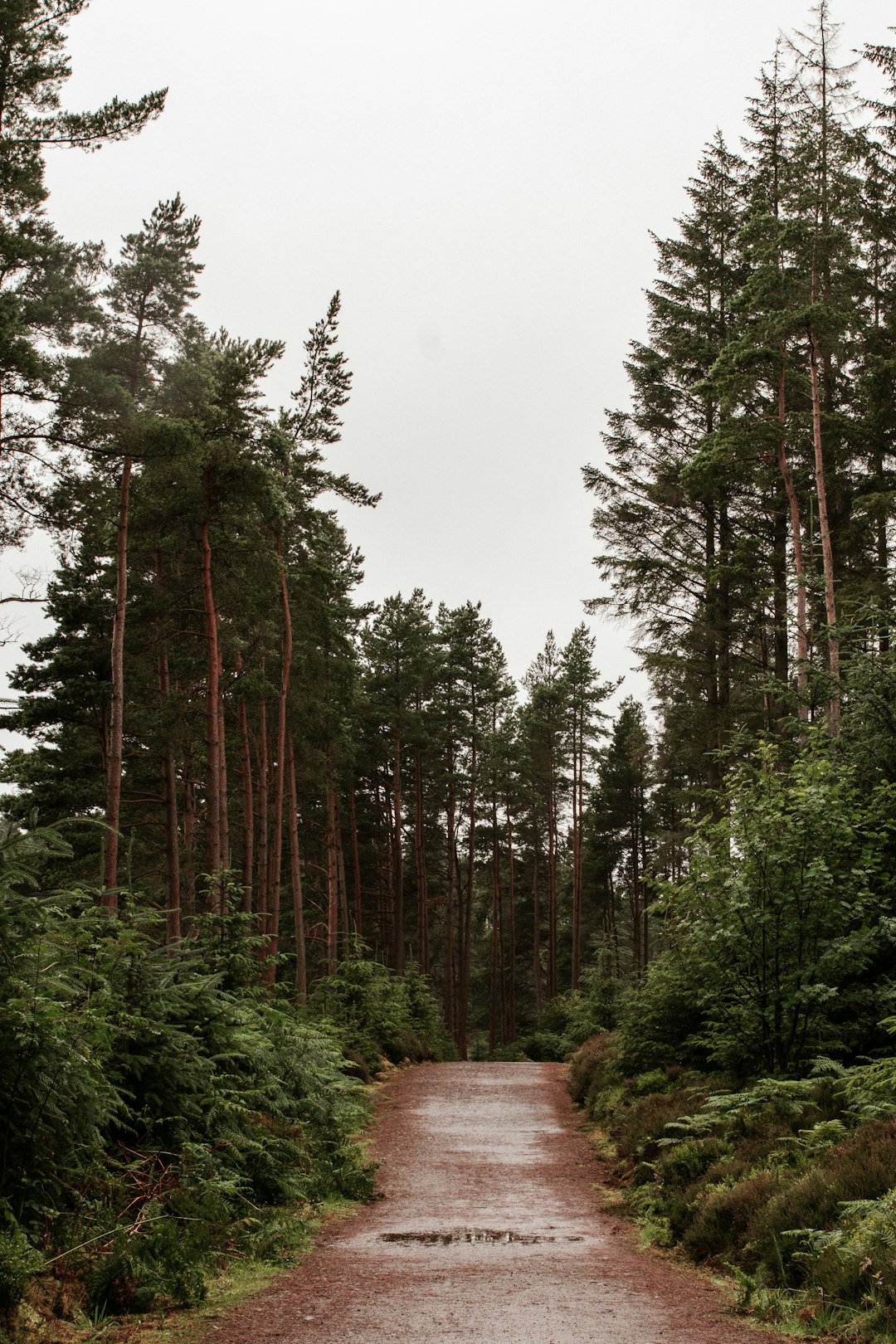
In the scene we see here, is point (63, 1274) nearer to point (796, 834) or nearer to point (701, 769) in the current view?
point (796, 834)

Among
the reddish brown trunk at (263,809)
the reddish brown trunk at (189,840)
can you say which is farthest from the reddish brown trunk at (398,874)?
the reddish brown trunk at (189,840)

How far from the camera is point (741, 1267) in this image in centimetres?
673

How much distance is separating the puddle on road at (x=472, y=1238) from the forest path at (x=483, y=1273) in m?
0.02

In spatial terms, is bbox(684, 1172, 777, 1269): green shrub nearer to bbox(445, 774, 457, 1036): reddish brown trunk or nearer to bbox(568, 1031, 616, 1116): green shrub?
bbox(568, 1031, 616, 1116): green shrub

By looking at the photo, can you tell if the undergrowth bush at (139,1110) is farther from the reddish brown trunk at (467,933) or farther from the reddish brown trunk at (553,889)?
the reddish brown trunk at (553,889)

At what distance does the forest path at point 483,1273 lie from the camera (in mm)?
5578

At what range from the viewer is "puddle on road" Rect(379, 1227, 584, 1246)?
→ 312 inches

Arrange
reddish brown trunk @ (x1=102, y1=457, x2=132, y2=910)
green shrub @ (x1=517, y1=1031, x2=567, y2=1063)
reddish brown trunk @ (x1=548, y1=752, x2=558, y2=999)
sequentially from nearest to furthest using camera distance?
1. reddish brown trunk @ (x1=102, y1=457, x2=132, y2=910)
2. green shrub @ (x1=517, y1=1031, x2=567, y2=1063)
3. reddish brown trunk @ (x1=548, y1=752, x2=558, y2=999)

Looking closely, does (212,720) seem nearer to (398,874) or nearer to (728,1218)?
(728,1218)

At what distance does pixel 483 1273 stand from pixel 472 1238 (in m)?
1.19

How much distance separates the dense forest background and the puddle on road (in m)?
1.11

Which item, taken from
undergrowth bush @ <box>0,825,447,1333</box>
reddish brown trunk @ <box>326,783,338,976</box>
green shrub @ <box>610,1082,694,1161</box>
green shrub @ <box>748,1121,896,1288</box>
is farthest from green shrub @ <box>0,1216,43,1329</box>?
reddish brown trunk @ <box>326,783,338,976</box>

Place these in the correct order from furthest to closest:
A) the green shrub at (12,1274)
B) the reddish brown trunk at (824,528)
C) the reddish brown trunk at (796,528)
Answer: the reddish brown trunk at (796,528) < the reddish brown trunk at (824,528) < the green shrub at (12,1274)

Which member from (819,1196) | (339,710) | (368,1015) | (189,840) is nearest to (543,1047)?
(339,710)
